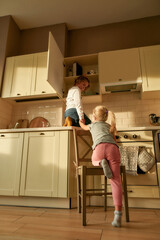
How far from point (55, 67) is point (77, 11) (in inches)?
50.8

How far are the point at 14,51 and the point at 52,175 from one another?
98.1 inches

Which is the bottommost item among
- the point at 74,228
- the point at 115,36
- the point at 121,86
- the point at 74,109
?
the point at 74,228

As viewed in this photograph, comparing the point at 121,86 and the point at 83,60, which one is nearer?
the point at 121,86

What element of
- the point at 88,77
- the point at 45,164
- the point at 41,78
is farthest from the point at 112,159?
the point at 41,78

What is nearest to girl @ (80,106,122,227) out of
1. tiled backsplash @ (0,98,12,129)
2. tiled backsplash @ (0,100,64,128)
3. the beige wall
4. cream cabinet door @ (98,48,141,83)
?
cream cabinet door @ (98,48,141,83)

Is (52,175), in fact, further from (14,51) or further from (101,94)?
(14,51)

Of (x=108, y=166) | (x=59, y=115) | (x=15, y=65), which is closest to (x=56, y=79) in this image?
(x=59, y=115)

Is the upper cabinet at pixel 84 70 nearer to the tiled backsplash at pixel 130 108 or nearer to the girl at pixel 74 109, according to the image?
the tiled backsplash at pixel 130 108

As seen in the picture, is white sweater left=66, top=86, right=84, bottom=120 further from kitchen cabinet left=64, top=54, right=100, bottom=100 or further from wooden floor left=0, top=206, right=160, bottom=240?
wooden floor left=0, top=206, right=160, bottom=240

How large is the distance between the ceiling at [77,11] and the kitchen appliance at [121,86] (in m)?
1.41

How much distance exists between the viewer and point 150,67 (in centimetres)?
274

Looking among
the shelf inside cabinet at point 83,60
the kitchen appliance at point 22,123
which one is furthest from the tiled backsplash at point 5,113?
the shelf inside cabinet at point 83,60

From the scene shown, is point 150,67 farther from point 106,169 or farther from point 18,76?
point 18,76

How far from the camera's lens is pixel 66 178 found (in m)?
2.08
